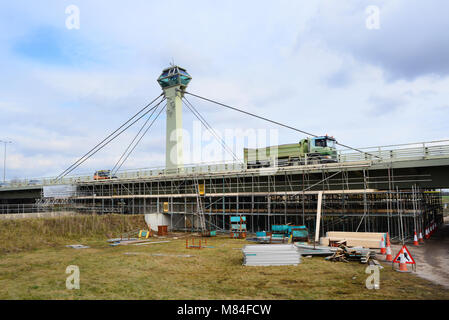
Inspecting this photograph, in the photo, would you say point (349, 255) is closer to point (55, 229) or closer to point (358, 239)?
point (358, 239)

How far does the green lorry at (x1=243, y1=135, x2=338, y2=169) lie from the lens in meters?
30.8

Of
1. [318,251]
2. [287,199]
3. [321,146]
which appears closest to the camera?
[318,251]

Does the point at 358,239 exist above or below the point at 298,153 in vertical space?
below

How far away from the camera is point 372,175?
85.2 ft

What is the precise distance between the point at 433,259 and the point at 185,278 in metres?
12.8

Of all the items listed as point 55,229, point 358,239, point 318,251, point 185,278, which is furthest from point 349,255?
point 55,229

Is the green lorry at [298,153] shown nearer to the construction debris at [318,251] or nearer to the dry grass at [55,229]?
the construction debris at [318,251]

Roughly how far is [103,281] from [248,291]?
574 cm

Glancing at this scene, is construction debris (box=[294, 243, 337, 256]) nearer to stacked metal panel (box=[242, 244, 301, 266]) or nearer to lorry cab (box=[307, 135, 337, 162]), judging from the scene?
stacked metal panel (box=[242, 244, 301, 266])

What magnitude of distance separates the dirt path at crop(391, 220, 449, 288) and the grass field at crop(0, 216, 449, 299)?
1.14m

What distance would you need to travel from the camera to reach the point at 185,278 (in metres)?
12.9

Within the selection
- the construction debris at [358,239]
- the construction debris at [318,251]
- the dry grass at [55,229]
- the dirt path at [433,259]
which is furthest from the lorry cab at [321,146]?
the dry grass at [55,229]
